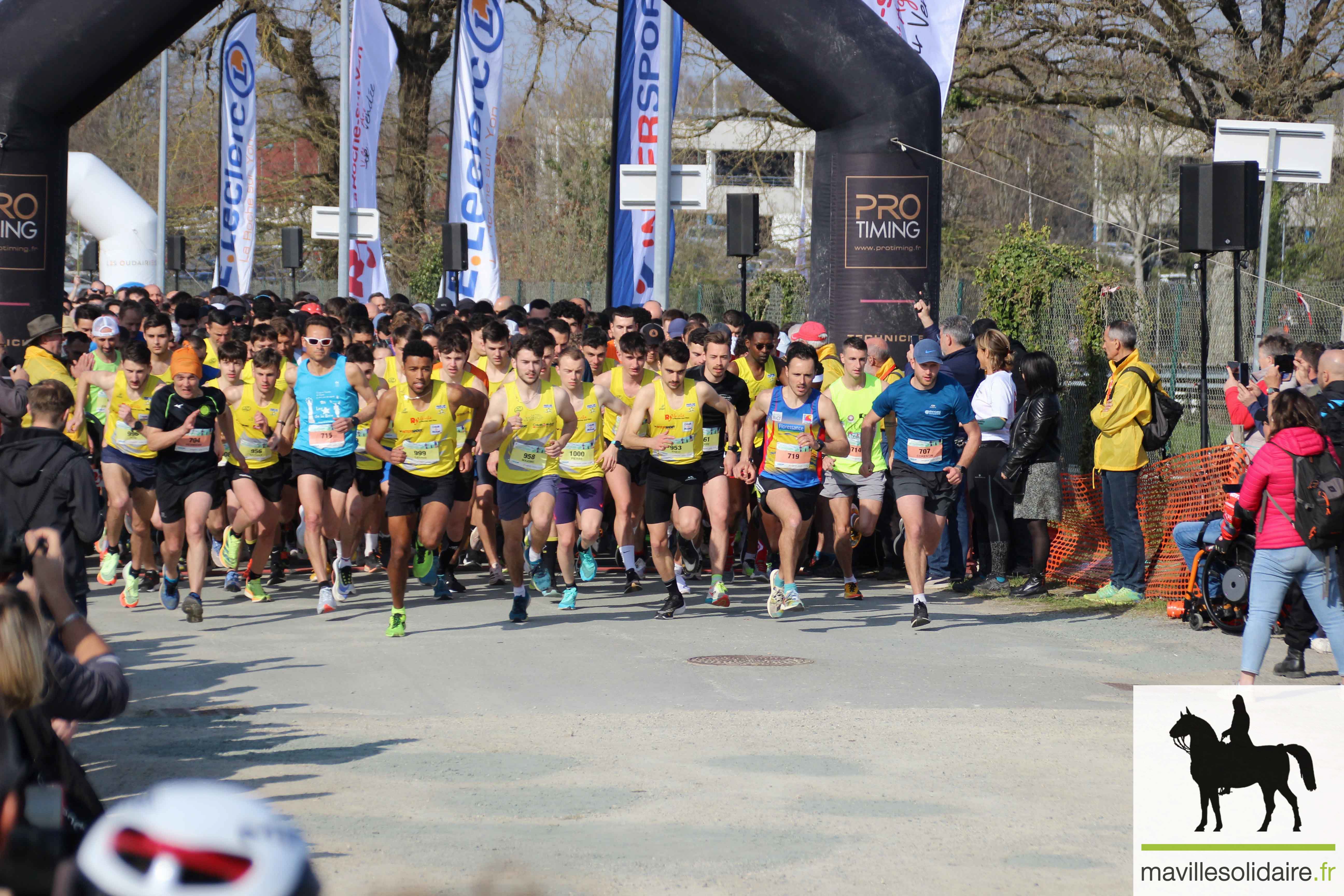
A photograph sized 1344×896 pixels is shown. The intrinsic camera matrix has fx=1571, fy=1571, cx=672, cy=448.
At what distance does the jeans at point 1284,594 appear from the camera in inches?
331

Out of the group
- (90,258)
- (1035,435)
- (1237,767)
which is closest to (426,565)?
(1035,435)

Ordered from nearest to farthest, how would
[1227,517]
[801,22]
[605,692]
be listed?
[605,692] → [1227,517] → [801,22]

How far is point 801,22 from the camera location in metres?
13.2

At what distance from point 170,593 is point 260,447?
139 cm

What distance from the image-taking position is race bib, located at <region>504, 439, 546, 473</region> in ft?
37.1

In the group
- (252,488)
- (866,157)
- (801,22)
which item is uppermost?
(801,22)

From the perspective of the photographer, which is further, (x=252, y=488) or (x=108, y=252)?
(x=108, y=252)

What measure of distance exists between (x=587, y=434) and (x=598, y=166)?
25553 mm

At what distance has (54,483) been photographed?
6.89 m

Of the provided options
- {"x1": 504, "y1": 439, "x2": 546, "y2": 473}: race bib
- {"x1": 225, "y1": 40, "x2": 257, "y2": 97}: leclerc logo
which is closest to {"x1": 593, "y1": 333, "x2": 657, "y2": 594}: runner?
{"x1": 504, "y1": 439, "x2": 546, "y2": 473}: race bib

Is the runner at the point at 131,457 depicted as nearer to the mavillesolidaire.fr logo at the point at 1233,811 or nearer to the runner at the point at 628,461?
the runner at the point at 628,461

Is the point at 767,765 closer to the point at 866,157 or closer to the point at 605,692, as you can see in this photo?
the point at 605,692

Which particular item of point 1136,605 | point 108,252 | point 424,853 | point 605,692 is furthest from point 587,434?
point 108,252

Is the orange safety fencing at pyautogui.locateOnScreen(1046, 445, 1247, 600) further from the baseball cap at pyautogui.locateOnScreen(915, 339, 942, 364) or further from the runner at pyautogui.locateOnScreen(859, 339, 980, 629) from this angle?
the baseball cap at pyautogui.locateOnScreen(915, 339, 942, 364)
